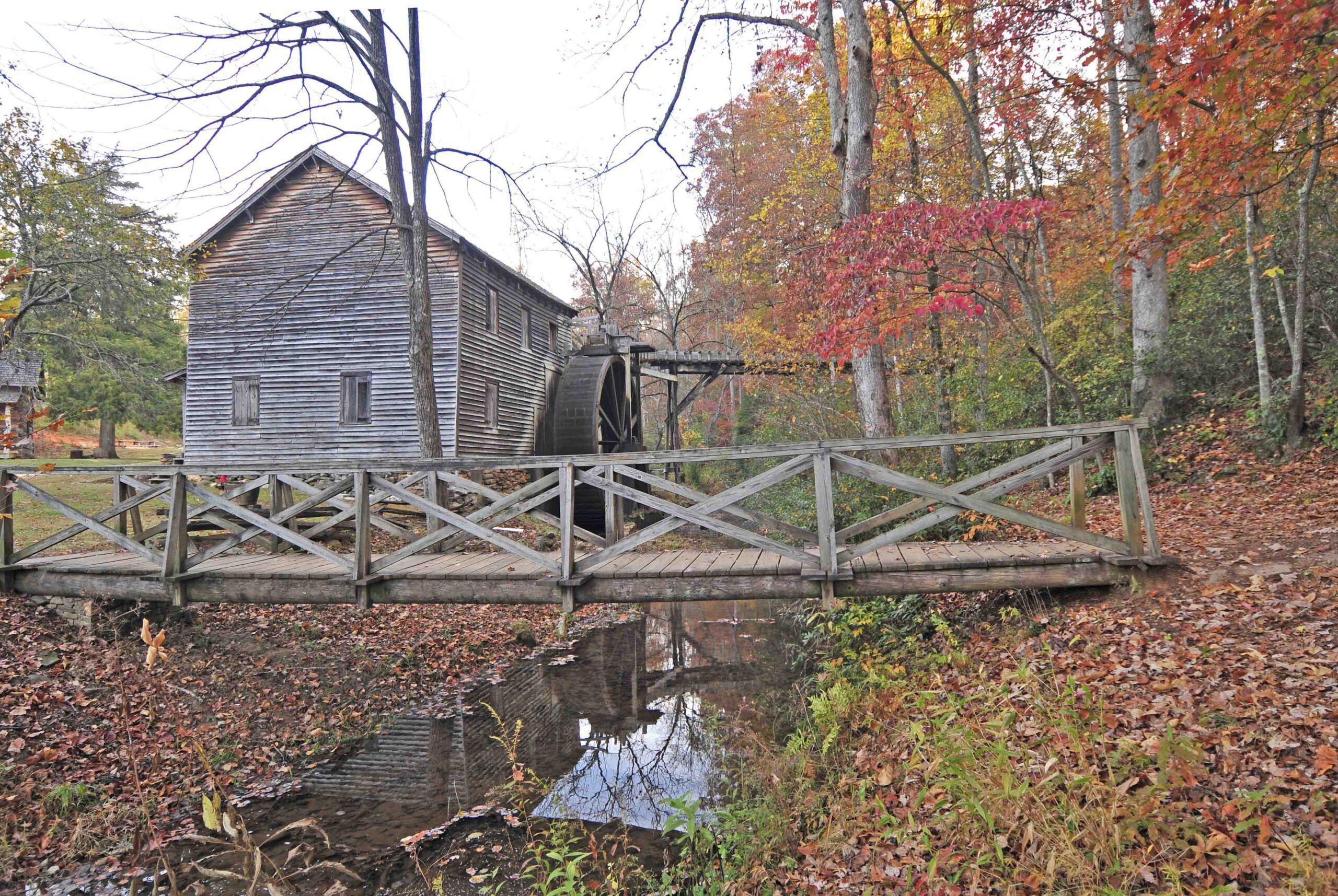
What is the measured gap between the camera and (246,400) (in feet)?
55.7

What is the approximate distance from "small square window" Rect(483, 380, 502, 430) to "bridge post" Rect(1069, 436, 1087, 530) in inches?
570

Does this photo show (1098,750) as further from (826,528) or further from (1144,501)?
(1144,501)

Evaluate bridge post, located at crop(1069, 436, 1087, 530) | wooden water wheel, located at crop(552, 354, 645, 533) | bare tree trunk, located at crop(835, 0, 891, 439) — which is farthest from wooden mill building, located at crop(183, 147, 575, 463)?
bridge post, located at crop(1069, 436, 1087, 530)

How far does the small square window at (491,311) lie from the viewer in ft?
57.9

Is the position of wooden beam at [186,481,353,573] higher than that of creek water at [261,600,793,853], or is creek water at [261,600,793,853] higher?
wooden beam at [186,481,353,573]

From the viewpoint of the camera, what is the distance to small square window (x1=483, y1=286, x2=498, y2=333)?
695 inches

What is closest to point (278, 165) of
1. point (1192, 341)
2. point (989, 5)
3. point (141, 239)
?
point (141, 239)

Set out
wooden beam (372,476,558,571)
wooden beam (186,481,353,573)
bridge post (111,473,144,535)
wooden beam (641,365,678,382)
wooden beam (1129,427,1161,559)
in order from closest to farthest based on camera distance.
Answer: wooden beam (1129,427,1161,559)
wooden beam (372,476,558,571)
wooden beam (186,481,353,573)
bridge post (111,473,144,535)
wooden beam (641,365,678,382)

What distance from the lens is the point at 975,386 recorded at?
11.7 m

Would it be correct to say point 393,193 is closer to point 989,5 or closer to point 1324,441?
point 989,5

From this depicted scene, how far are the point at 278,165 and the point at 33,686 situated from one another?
6.98 meters

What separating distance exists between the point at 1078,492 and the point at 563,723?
5.20 metres

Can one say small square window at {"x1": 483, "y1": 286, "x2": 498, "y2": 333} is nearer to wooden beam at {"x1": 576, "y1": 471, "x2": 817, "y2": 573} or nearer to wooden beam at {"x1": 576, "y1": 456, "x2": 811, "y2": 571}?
wooden beam at {"x1": 576, "y1": 471, "x2": 817, "y2": 573}

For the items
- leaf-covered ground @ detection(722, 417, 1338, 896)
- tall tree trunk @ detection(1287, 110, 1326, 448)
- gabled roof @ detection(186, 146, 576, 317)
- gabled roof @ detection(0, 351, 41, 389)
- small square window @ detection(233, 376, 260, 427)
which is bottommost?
leaf-covered ground @ detection(722, 417, 1338, 896)
